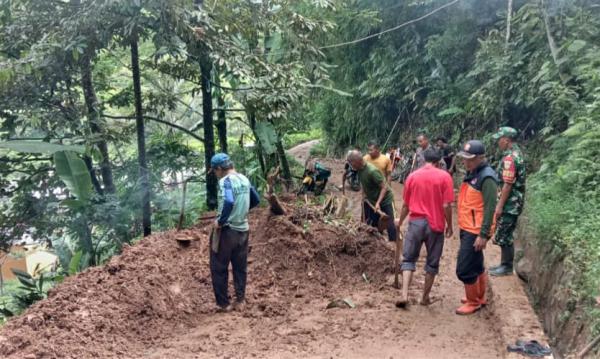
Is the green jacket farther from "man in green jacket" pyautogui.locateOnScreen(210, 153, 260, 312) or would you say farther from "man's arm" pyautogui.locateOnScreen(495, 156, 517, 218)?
"man in green jacket" pyautogui.locateOnScreen(210, 153, 260, 312)

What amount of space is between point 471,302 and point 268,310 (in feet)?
7.69

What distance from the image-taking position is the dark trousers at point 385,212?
757cm

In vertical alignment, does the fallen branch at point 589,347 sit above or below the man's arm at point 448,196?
below

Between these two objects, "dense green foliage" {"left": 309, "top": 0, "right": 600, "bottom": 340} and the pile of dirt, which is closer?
the pile of dirt

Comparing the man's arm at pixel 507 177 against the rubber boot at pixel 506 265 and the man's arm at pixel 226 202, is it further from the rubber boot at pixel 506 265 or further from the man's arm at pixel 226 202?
the man's arm at pixel 226 202

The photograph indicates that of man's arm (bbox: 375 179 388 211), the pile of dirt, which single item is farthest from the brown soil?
man's arm (bbox: 375 179 388 211)

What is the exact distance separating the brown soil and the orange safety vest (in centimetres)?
104

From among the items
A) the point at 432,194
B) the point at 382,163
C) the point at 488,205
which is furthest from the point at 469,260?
the point at 382,163

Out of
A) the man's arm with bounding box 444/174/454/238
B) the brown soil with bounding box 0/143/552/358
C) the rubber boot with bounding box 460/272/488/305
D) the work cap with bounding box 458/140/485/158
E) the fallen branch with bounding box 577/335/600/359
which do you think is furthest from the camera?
the rubber boot with bounding box 460/272/488/305

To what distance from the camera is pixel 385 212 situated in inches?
298

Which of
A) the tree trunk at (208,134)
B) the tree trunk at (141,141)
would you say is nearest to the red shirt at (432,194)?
the tree trunk at (208,134)

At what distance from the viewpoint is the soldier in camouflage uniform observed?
576cm

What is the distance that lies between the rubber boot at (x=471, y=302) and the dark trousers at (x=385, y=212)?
2.20 m

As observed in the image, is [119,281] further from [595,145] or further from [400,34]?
[400,34]
